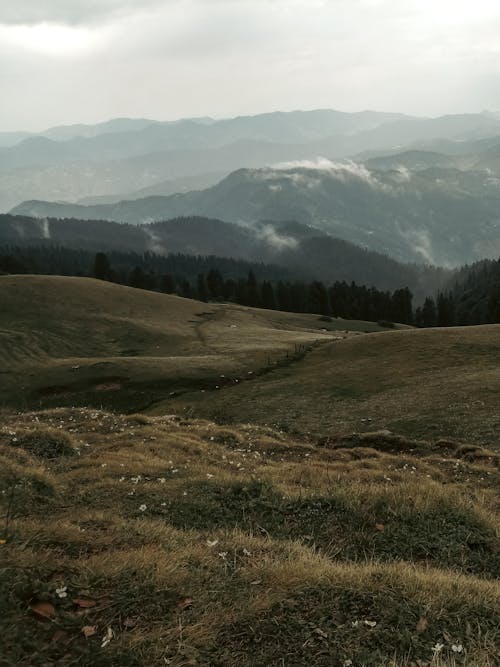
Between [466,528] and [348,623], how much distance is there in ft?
17.2

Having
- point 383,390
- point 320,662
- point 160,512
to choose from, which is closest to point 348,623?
point 320,662

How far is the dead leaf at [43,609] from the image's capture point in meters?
6.40

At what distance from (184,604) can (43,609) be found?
190cm

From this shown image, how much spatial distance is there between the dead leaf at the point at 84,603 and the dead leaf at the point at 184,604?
1206 mm

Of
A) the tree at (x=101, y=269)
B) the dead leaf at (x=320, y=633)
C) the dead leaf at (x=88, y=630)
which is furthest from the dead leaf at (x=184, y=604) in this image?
the tree at (x=101, y=269)

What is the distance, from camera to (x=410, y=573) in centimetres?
739

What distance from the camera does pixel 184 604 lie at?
6641mm

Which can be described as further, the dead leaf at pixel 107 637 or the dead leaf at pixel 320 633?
the dead leaf at pixel 320 633

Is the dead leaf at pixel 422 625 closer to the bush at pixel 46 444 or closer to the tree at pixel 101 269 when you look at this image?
the bush at pixel 46 444

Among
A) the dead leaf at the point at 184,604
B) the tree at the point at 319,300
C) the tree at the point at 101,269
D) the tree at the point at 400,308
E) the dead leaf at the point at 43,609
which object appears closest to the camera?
the dead leaf at the point at 43,609

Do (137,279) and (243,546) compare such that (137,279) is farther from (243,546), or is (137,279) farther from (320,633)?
(320,633)

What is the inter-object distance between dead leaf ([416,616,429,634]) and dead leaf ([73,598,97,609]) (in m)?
4.38

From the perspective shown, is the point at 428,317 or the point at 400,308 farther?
the point at 428,317

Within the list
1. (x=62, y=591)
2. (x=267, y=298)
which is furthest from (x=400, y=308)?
(x=62, y=591)
